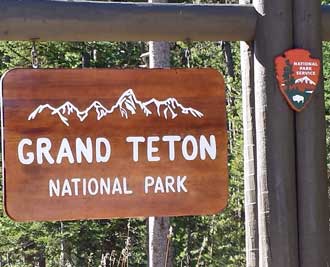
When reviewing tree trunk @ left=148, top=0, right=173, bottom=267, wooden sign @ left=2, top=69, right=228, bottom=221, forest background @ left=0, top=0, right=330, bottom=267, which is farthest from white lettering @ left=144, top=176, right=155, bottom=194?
forest background @ left=0, top=0, right=330, bottom=267

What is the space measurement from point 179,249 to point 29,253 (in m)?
4.37

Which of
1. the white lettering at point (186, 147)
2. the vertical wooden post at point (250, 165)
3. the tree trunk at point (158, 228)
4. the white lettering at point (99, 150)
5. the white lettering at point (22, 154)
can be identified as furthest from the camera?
the tree trunk at point (158, 228)

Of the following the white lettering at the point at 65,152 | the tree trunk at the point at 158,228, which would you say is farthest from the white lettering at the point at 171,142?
the tree trunk at the point at 158,228

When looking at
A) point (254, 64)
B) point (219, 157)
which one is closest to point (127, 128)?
point (219, 157)

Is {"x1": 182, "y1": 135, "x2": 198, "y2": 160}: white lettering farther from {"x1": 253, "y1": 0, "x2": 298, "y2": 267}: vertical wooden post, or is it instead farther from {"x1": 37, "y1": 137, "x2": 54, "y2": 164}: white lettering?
{"x1": 37, "y1": 137, "x2": 54, "y2": 164}: white lettering

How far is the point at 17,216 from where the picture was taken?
399cm

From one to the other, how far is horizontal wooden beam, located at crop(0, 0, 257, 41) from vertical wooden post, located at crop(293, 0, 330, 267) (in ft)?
1.05

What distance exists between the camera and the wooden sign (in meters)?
3.99

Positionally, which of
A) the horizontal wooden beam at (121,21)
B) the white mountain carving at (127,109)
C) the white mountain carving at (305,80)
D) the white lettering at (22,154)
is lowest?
the white lettering at (22,154)

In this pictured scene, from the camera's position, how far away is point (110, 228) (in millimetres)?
16578

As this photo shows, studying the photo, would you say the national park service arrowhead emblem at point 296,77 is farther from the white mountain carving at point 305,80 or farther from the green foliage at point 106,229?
the green foliage at point 106,229

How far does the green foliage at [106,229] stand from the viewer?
15508 mm

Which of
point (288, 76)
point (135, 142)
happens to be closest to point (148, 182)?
point (135, 142)

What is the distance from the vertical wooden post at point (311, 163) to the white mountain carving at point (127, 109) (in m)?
0.65
